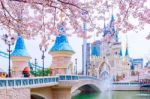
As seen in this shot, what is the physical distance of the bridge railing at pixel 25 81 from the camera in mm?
13398

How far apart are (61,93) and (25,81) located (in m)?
5.04

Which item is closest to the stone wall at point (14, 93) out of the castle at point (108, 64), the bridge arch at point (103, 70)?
the castle at point (108, 64)

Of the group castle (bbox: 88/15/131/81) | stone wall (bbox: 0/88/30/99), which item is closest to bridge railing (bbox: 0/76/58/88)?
stone wall (bbox: 0/88/30/99)

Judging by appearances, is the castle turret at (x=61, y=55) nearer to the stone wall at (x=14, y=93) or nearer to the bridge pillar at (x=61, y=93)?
the bridge pillar at (x=61, y=93)

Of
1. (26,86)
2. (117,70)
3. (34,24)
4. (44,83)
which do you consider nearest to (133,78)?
(117,70)

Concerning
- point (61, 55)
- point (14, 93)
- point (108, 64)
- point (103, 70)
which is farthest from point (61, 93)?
point (108, 64)

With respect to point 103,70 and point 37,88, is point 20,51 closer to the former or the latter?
point 37,88

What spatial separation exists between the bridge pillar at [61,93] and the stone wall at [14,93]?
4.86 m

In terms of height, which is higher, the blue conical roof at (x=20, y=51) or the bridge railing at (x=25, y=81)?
the blue conical roof at (x=20, y=51)

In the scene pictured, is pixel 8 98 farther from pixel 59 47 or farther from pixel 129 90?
pixel 129 90

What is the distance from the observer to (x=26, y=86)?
619 inches

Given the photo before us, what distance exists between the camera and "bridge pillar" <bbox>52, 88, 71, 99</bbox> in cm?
2027

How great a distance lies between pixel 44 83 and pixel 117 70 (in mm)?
39079

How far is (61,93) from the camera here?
20.8 metres
